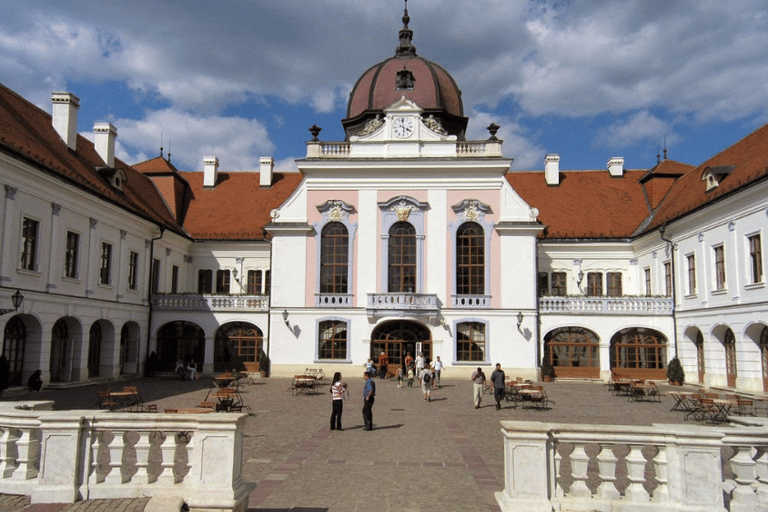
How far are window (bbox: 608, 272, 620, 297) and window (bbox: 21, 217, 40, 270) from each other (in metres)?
28.3

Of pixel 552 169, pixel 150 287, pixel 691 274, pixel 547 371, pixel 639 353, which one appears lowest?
pixel 547 371

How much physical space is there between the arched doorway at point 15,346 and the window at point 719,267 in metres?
27.2

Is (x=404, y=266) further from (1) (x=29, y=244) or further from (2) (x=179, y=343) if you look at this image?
(1) (x=29, y=244)

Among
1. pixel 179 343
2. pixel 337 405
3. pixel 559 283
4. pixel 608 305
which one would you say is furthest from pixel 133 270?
pixel 608 305

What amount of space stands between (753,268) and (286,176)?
2786cm

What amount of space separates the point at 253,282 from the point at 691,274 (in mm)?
23066

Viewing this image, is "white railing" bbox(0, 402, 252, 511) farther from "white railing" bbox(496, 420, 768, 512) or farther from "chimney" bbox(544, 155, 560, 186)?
"chimney" bbox(544, 155, 560, 186)

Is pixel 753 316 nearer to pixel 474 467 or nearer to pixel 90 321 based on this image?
pixel 474 467

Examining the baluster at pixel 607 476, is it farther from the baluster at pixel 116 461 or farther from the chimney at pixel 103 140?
the chimney at pixel 103 140

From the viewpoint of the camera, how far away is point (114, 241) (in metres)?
28.2

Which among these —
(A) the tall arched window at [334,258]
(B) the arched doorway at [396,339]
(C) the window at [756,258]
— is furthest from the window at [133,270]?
(C) the window at [756,258]

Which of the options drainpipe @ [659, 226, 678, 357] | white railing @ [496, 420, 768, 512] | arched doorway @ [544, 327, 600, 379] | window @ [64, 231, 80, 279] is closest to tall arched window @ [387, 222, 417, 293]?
arched doorway @ [544, 327, 600, 379]

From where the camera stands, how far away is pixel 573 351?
1240 inches

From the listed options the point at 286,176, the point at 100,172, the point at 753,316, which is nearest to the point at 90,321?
the point at 100,172
